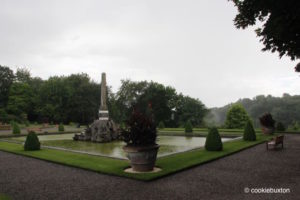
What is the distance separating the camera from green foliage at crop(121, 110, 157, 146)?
8.95m

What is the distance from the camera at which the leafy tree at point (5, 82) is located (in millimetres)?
57000

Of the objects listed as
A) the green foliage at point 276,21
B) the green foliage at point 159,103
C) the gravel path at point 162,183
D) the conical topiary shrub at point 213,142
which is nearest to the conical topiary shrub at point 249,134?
the conical topiary shrub at point 213,142

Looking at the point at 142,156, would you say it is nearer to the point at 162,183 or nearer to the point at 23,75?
the point at 162,183

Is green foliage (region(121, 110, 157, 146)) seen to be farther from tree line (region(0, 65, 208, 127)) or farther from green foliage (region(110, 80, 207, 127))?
tree line (region(0, 65, 208, 127))

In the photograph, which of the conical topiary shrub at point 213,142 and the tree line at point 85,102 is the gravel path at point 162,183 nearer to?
the conical topiary shrub at point 213,142

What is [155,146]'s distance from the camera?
29.8 ft

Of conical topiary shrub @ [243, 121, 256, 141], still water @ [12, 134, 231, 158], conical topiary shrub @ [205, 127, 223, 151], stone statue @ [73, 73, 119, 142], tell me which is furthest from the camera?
stone statue @ [73, 73, 119, 142]

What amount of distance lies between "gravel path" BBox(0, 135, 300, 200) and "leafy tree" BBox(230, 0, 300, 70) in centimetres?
534

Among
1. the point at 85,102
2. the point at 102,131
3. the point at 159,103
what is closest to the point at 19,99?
the point at 85,102

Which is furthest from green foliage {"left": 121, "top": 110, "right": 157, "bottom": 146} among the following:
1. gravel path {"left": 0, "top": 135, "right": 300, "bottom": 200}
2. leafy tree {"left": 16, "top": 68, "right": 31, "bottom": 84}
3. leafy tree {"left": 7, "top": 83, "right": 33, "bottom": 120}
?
leafy tree {"left": 16, "top": 68, "right": 31, "bottom": 84}

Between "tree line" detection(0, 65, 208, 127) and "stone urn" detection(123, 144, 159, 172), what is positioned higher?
"tree line" detection(0, 65, 208, 127)

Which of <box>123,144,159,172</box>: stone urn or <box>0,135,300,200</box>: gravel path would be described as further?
<box>123,144,159,172</box>: stone urn

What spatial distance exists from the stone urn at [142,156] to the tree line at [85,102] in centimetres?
4336

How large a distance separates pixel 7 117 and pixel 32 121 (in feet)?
38.6
